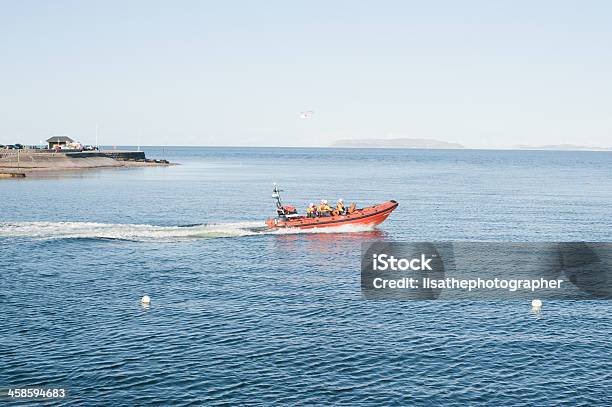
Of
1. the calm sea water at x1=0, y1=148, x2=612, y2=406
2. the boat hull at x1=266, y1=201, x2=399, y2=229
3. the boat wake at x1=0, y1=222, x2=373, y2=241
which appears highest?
the boat hull at x1=266, y1=201, x2=399, y2=229

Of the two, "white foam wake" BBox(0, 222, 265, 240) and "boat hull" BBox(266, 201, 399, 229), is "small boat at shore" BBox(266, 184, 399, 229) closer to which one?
"boat hull" BBox(266, 201, 399, 229)

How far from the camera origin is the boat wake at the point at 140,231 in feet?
228

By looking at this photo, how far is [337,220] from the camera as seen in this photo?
74.2 metres

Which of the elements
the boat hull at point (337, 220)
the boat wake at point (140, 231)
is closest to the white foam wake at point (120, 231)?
the boat wake at point (140, 231)

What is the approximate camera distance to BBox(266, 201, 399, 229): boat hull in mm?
73562

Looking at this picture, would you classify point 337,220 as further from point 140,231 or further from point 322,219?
point 140,231

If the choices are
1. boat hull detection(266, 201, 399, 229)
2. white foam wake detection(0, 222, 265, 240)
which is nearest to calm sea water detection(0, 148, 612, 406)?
white foam wake detection(0, 222, 265, 240)

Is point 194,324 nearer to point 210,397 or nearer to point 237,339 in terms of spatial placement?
point 237,339

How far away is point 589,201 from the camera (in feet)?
366

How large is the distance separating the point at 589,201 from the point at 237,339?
90.5 meters

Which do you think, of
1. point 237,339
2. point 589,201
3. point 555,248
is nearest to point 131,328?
point 237,339

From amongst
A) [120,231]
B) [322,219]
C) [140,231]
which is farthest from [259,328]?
[120,231]

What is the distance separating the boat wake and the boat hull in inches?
21.3

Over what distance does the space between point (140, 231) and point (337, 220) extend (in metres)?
21.3
